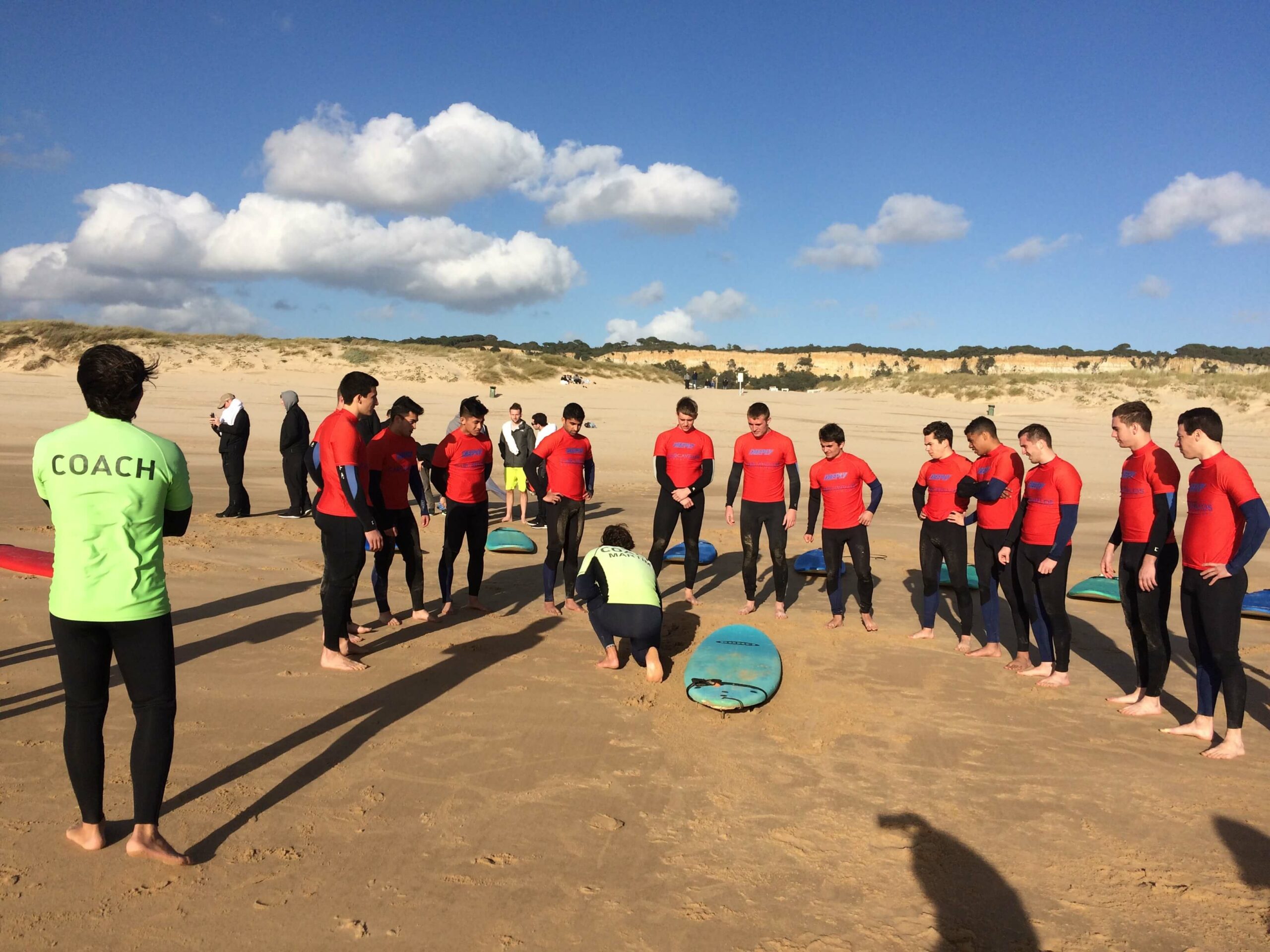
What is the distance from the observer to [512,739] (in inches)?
196

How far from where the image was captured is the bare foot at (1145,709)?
5.76m

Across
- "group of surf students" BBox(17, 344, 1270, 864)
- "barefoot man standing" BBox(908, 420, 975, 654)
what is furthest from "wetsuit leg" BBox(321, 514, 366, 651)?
"barefoot man standing" BBox(908, 420, 975, 654)

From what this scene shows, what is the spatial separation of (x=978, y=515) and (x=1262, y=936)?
3.89 metres

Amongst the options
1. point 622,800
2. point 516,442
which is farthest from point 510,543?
point 622,800

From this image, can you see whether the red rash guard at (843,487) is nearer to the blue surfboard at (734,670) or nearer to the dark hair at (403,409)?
the blue surfboard at (734,670)

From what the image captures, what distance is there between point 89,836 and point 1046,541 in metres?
6.20

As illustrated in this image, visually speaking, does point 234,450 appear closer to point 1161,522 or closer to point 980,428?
point 980,428

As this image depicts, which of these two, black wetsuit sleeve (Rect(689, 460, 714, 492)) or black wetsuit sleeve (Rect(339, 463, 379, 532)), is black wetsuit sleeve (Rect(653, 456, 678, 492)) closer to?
black wetsuit sleeve (Rect(689, 460, 714, 492))

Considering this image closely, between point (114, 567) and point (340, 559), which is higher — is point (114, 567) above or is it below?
above

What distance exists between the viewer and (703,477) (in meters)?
8.38

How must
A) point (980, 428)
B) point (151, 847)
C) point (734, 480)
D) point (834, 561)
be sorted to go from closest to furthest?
point (151, 847), point (980, 428), point (834, 561), point (734, 480)

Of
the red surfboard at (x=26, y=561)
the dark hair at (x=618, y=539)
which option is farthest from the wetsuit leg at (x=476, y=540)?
the red surfboard at (x=26, y=561)

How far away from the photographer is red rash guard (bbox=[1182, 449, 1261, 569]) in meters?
4.89

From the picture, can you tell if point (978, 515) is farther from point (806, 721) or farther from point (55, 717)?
point (55, 717)
